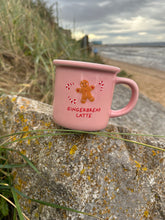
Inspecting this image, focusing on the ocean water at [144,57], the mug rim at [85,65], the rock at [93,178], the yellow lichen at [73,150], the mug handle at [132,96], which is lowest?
the rock at [93,178]

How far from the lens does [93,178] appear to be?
33.4 inches

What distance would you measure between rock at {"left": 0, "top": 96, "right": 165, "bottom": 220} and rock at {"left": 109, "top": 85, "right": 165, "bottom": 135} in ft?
2.51

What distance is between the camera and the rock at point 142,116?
189 cm

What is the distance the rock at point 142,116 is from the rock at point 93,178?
77cm

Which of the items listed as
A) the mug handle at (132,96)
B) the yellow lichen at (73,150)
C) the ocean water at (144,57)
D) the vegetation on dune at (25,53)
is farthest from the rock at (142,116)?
the ocean water at (144,57)

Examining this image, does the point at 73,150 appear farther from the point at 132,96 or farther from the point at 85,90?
Answer: the point at 132,96

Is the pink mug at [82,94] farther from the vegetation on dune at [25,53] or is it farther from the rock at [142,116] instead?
the vegetation on dune at [25,53]

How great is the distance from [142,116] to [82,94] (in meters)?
1.48

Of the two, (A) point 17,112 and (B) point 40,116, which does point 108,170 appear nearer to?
(B) point 40,116

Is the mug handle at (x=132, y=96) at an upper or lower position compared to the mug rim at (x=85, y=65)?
lower

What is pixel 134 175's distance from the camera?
2.93 feet

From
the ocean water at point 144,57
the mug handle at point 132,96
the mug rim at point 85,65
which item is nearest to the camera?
the mug rim at point 85,65

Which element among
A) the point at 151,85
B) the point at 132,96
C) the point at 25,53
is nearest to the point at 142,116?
the point at 132,96

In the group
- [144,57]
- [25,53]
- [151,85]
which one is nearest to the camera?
[25,53]
